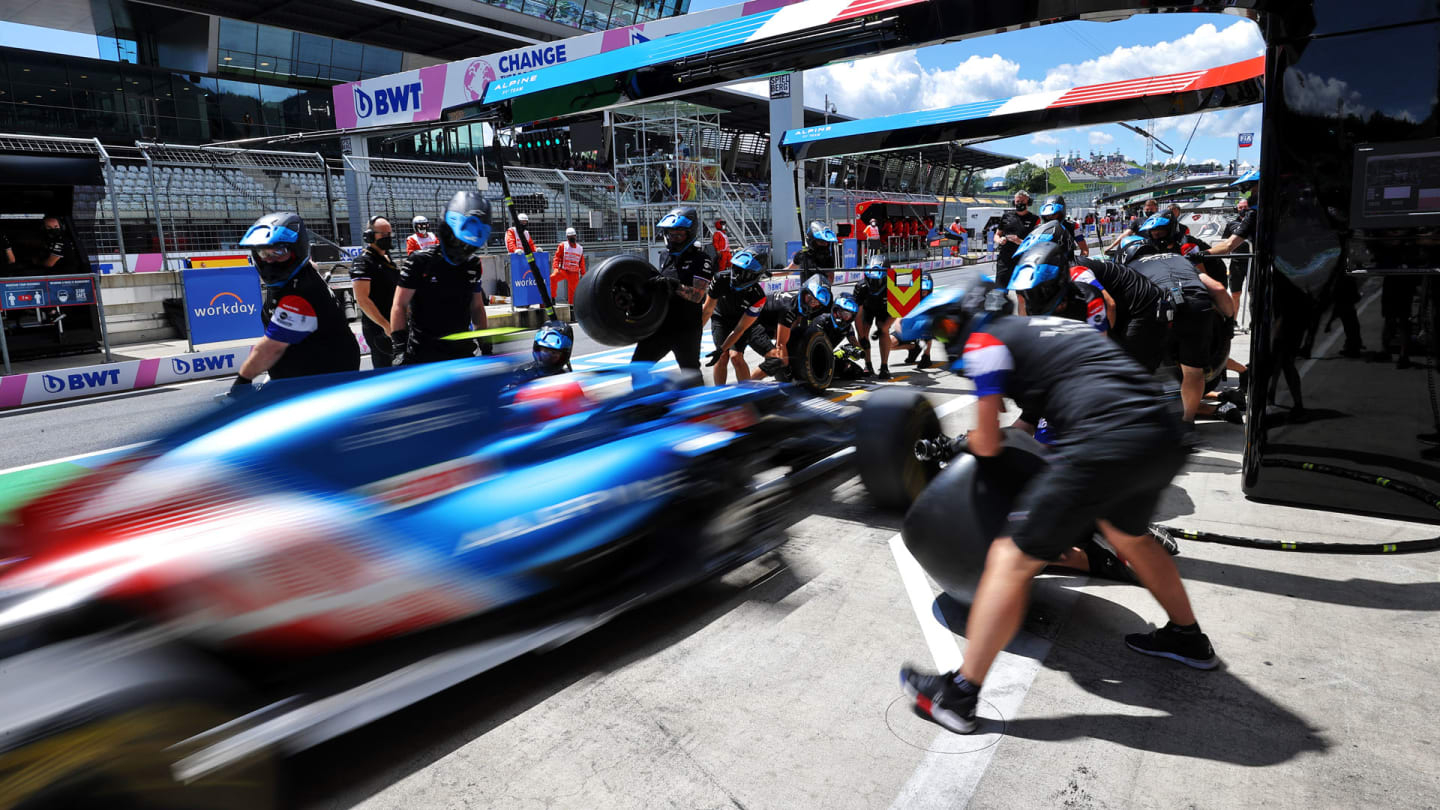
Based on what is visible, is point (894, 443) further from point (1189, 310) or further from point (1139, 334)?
point (1189, 310)

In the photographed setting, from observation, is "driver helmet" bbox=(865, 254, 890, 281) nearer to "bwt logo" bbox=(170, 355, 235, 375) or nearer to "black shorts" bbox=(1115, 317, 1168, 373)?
"black shorts" bbox=(1115, 317, 1168, 373)

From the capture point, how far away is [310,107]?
2900cm

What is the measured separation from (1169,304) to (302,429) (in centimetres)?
554

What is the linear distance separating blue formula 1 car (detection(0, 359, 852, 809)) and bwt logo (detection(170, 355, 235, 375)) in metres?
9.43

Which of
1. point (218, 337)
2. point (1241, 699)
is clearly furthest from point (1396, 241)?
point (218, 337)

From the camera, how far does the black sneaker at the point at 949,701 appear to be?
264 centimetres

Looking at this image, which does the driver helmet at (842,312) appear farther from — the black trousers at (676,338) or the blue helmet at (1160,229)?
the blue helmet at (1160,229)

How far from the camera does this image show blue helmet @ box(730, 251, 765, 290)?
685cm

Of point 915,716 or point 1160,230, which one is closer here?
point 915,716

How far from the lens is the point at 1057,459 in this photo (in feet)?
8.48

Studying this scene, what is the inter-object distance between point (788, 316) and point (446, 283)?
11.5ft

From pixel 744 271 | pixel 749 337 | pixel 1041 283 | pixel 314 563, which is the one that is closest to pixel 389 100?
pixel 749 337

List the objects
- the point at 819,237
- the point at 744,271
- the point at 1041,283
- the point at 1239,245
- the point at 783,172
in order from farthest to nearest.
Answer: the point at 783,172, the point at 1239,245, the point at 819,237, the point at 744,271, the point at 1041,283

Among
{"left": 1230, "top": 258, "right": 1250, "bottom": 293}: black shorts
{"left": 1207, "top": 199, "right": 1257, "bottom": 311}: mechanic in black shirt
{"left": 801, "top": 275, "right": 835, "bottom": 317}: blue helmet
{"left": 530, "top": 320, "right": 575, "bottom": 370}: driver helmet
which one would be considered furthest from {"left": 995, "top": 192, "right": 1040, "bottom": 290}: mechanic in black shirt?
{"left": 530, "top": 320, "right": 575, "bottom": 370}: driver helmet
